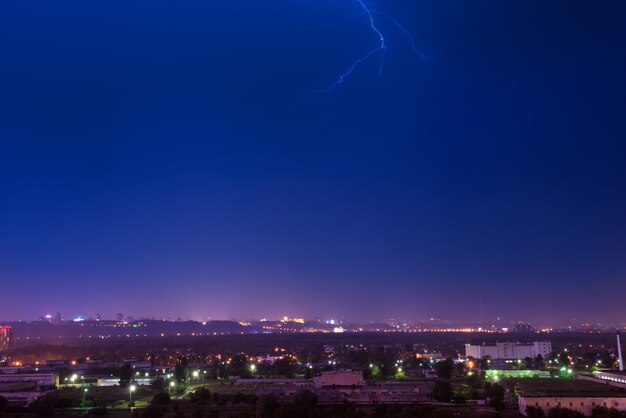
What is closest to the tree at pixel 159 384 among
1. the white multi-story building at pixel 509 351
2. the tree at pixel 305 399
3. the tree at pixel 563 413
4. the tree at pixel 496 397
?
the tree at pixel 305 399

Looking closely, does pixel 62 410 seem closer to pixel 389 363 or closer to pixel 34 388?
pixel 34 388

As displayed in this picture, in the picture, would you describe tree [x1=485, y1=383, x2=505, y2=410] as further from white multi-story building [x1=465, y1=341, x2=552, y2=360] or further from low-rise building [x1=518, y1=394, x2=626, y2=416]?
white multi-story building [x1=465, y1=341, x2=552, y2=360]

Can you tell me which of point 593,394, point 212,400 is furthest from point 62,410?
point 593,394

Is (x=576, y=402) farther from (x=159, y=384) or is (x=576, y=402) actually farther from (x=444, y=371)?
(x=159, y=384)

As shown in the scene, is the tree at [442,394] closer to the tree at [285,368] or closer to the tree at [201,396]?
the tree at [201,396]

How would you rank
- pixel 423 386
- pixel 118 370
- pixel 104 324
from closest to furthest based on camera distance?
1. pixel 423 386
2. pixel 118 370
3. pixel 104 324

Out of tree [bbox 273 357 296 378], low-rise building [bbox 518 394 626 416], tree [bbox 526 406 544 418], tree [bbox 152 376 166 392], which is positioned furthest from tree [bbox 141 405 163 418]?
tree [bbox 273 357 296 378]

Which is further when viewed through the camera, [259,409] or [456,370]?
[456,370]
